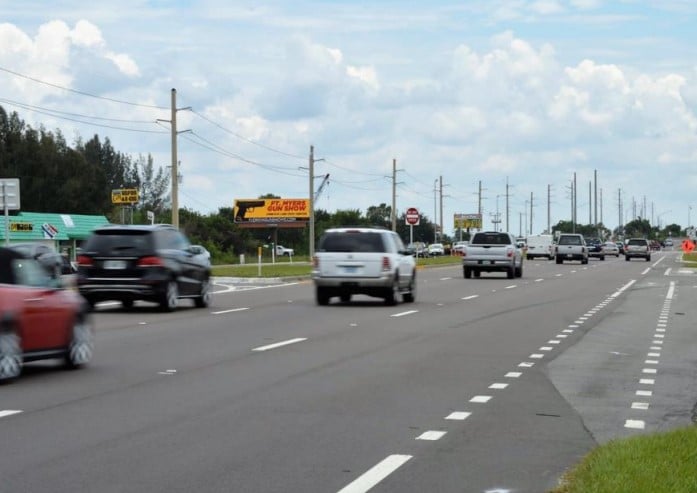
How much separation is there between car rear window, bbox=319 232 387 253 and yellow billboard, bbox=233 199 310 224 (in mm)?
82606

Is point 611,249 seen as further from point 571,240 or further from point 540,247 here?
point 571,240

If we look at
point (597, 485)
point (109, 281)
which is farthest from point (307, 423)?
point (109, 281)

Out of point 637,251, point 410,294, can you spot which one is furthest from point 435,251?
point 410,294

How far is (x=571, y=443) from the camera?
32.1ft

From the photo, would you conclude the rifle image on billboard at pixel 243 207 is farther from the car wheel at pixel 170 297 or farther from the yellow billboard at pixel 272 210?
the car wheel at pixel 170 297

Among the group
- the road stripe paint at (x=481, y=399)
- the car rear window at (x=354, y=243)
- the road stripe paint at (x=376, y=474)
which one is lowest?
the road stripe paint at (x=481, y=399)

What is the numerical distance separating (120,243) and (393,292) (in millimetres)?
6800

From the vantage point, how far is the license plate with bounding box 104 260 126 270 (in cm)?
2528

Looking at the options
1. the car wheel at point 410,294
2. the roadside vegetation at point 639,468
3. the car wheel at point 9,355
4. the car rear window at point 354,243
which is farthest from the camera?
the car wheel at point 410,294

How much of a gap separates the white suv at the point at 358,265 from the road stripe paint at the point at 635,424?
17826mm

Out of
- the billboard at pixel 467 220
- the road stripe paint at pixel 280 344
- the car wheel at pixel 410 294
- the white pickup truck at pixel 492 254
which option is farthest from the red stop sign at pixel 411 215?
the billboard at pixel 467 220

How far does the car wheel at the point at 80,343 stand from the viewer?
1467 centimetres

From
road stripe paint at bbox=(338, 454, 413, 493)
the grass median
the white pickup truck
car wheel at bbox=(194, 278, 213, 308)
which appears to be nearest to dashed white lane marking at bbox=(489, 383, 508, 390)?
road stripe paint at bbox=(338, 454, 413, 493)

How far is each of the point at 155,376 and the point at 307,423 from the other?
155 inches
